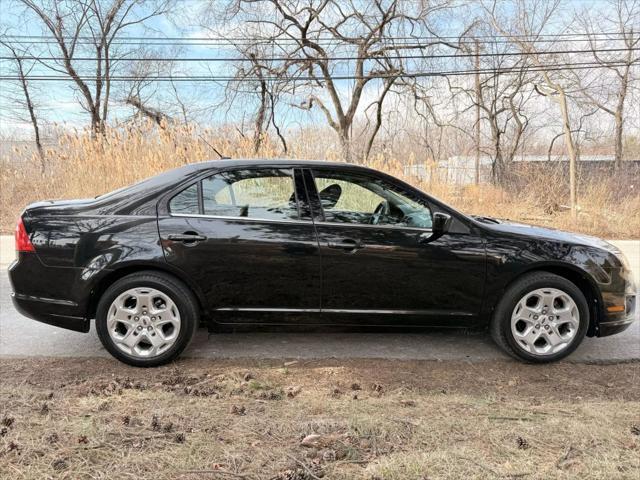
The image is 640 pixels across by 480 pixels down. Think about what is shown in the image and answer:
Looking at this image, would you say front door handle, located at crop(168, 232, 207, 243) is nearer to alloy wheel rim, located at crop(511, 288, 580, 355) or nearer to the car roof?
the car roof

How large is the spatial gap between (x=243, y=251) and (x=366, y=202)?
1.07m

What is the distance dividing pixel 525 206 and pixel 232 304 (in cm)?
1353

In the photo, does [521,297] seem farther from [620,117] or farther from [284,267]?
[620,117]

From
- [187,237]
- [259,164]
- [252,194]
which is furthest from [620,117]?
[187,237]

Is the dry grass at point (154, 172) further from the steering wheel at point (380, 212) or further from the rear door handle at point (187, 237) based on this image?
the rear door handle at point (187, 237)

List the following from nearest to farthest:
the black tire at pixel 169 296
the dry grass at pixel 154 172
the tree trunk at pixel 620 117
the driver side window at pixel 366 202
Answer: the black tire at pixel 169 296, the driver side window at pixel 366 202, the dry grass at pixel 154 172, the tree trunk at pixel 620 117

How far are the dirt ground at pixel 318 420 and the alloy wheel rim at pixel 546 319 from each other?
18 centimetres

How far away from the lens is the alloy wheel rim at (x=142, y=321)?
351 centimetres

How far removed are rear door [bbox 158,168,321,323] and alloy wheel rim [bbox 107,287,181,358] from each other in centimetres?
29

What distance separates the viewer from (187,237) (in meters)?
3.53

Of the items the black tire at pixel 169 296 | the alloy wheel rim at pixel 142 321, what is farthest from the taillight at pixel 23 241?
the alloy wheel rim at pixel 142 321

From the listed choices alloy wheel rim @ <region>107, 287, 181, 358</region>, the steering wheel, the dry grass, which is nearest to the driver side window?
the steering wheel

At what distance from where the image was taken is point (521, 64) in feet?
65.1

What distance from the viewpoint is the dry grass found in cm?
1232
